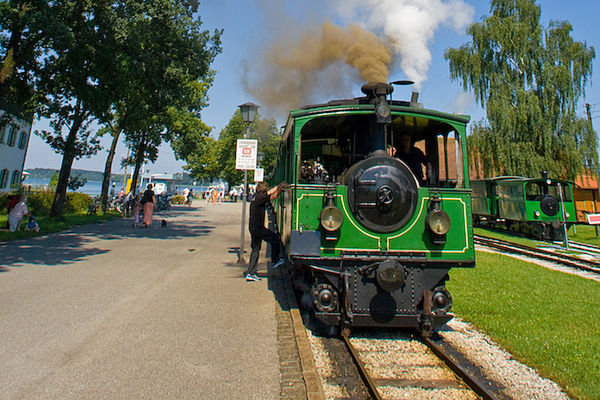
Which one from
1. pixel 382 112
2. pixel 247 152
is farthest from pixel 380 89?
pixel 247 152

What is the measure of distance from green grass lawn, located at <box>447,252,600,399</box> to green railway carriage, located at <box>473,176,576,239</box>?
8.13 metres

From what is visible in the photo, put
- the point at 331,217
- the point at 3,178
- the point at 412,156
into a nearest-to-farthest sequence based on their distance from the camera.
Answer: the point at 331,217, the point at 412,156, the point at 3,178

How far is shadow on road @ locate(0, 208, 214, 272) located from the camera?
8.31m

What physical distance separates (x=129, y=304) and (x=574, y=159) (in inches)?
966

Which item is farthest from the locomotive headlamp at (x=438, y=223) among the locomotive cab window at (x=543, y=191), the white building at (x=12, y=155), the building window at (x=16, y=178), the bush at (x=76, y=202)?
the building window at (x=16, y=178)

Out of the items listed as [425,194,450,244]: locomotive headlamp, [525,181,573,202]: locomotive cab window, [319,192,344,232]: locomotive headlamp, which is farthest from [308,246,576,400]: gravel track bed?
[525,181,573,202]: locomotive cab window

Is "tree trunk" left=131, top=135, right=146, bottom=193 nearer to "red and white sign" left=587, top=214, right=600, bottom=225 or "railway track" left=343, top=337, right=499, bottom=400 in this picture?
"railway track" left=343, top=337, right=499, bottom=400

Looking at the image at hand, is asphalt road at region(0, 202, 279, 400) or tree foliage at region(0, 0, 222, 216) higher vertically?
tree foliage at region(0, 0, 222, 216)

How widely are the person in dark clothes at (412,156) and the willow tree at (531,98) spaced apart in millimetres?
19303

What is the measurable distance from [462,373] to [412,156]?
296 centimetres

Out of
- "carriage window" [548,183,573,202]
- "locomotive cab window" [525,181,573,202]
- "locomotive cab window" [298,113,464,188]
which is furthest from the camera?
"carriage window" [548,183,573,202]

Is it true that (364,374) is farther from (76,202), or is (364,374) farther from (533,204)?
(76,202)

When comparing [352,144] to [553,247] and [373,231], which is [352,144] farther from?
[553,247]

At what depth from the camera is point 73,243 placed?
10.7m
